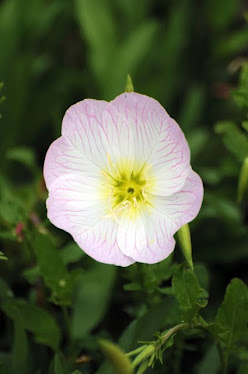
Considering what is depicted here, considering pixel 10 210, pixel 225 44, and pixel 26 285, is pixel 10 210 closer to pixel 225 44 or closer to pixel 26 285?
pixel 26 285

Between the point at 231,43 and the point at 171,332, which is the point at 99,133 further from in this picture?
the point at 231,43

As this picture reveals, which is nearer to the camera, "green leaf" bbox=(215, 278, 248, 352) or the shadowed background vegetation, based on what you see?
"green leaf" bbox=(215, 278, 248, 352)

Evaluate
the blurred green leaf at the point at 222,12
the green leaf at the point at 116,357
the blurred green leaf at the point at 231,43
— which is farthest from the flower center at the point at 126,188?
the blurred green leaf at the point at 222,12

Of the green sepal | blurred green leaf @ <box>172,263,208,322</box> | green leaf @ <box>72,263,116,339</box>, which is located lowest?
green leaf @ <box>72,263,116,339</box>

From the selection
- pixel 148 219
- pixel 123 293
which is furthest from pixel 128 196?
pixel 123 293

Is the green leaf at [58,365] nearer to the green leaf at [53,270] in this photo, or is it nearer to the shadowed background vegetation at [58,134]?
the shadowed background vegetation at [58,134]

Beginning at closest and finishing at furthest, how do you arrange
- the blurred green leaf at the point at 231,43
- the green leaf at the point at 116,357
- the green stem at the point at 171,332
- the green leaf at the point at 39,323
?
1. the green leaf at the point at 116,357
2. the green stem at the point at 171,332
3. the green leaf at the point at 39,323
4. the blurred green leaf at the point at 231,43

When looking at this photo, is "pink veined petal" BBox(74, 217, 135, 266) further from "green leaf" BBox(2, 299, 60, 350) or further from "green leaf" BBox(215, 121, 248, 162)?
"green leaf" BBox(215, 121, 248, 162)

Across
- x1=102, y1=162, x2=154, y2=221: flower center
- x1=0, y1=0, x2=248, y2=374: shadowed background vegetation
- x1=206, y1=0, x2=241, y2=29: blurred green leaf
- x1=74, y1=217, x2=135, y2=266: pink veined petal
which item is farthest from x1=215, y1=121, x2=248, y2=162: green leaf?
x1=206, y1=0, x2=241, y2=29: blurred green leaf
